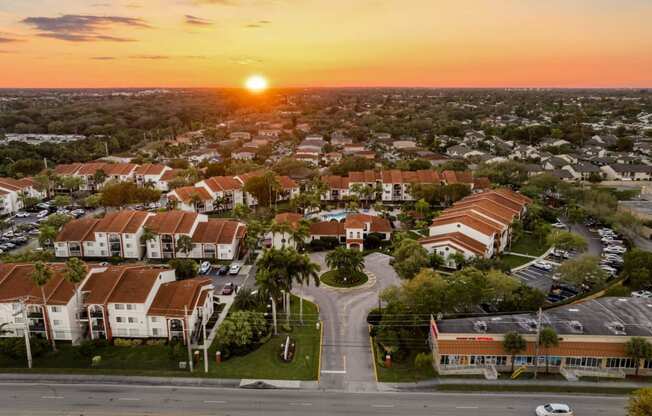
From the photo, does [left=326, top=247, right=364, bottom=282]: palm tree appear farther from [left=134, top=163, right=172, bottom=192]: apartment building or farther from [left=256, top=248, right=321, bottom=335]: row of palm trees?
[left=134, top=163, right=172, bottom=192]: apartment building

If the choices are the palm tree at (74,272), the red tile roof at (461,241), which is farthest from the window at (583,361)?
the palm tree at (74,272)

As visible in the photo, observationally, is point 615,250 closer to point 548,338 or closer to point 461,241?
point 461,241

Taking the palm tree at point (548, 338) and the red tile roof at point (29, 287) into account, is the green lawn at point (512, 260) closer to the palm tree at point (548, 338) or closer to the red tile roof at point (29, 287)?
the palm tree at point (548, 338)

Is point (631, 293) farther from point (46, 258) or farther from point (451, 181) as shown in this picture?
point (46, 258)

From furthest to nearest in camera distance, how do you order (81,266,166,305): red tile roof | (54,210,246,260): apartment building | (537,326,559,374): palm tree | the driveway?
(54,210,246,260): apartment building
(81,266,166,305): red tile roof
the driveway
(537,326,559,374): palm tree

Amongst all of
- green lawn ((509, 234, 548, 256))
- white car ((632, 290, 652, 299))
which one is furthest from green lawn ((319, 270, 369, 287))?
white car ((632, 290, 652, 299))

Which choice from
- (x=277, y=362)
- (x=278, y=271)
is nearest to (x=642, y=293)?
(x=278, y=271)
